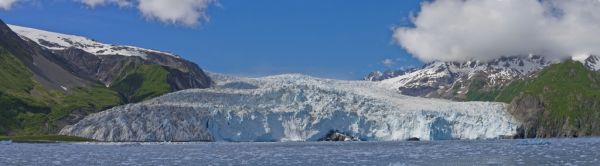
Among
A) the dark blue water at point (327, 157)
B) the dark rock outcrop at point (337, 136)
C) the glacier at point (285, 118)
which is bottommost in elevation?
the dark blue water at point (327, 157)

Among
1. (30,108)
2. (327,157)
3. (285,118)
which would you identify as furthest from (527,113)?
(30,108)

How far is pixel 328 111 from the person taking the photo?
127m

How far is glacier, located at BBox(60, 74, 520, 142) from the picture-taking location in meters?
122

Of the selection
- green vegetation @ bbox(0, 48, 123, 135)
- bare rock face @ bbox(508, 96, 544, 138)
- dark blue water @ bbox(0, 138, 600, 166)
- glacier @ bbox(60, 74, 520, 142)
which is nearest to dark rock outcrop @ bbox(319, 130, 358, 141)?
glacier @ bbox(60, 74, 520, 142)

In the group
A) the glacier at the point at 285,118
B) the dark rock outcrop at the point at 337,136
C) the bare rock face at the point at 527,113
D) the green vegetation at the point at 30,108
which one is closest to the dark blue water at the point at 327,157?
the glacier at the point at 285,118

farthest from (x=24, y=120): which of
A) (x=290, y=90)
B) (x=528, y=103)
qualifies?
(x=528, y=103)

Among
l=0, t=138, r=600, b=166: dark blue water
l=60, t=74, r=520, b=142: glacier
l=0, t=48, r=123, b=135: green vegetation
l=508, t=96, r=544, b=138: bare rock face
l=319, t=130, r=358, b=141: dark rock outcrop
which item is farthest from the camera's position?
l=0, t=48, r=123, b=135: green vegetation

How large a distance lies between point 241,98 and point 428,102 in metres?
35.6

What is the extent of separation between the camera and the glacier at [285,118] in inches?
4788

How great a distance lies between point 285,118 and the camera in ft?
416

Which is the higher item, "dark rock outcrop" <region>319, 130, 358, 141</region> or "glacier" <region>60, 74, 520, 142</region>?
"glacier" <region>60, 74, 520, 142</region>

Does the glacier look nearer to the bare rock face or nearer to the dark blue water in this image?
the bare rock face

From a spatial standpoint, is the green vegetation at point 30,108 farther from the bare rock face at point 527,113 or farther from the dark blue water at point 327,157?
the bare rock face at point 527,113

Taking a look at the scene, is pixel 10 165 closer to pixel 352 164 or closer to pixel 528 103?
pixel 352 164
